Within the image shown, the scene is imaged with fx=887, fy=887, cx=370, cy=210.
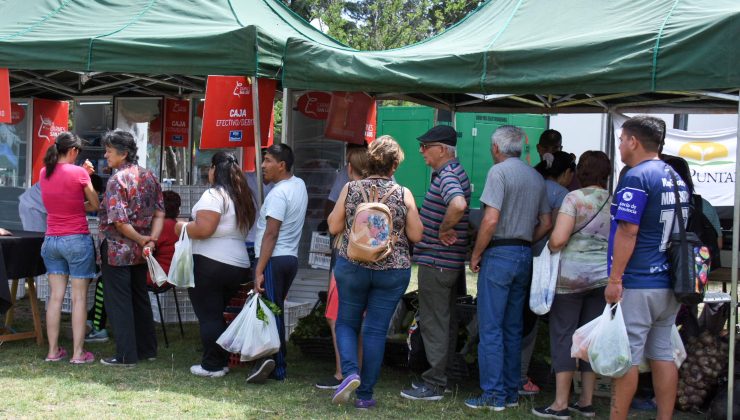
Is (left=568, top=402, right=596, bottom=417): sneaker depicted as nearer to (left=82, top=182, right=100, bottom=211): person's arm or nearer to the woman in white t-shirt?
the woman in white t-shirt

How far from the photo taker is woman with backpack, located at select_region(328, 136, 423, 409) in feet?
16.9

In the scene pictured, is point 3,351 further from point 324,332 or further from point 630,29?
point 630,29

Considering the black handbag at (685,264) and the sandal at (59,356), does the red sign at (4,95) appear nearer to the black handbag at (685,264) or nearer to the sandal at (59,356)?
the sandal at (59,356)

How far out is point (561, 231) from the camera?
17.0 feet

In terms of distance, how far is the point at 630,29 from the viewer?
5223 mm

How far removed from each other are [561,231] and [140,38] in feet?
11.0

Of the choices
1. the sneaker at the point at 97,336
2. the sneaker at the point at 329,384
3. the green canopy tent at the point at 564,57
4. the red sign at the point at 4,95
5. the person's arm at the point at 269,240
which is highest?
the green canopy tent at the point at 564,57

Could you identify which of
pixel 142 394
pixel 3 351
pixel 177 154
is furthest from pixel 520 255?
pixel 177 154

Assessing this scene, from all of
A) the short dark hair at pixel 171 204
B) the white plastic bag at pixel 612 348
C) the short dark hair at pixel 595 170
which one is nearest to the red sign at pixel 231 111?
the short dark hair at pixel 171 204

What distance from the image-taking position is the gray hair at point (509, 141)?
555cm

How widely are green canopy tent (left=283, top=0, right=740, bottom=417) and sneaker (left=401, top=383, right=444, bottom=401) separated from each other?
1758mm

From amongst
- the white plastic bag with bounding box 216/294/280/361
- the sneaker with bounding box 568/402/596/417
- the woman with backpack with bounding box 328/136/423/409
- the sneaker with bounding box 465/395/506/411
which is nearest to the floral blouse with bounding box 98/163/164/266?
the white plastic bag with bounding box 216/294/280/361

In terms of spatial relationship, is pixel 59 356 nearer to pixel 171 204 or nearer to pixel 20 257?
pixel 20 257

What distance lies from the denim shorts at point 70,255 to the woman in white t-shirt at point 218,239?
0.81 meters
